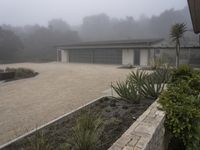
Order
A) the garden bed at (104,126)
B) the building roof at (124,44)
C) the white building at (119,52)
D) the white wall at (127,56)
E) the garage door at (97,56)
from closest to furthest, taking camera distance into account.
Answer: the garden bed at (104,126) → the white building at (119,52) → the building roof at (124,44) → the white wall at (127,56) → the garage door at (97,56)

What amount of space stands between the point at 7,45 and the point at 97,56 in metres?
16.8

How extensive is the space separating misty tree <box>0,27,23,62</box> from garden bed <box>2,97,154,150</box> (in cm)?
3151

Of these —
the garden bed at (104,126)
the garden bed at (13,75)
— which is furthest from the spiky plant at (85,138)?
the garden bed at (13,75)

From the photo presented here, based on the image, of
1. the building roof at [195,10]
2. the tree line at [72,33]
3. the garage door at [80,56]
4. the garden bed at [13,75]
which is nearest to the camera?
the building roof at [195,10]

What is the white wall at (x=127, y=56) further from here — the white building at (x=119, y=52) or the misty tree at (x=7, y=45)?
the misty tree at (x=7, y=45)

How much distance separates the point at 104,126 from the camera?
4.18 meters

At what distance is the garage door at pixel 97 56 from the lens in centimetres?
2633

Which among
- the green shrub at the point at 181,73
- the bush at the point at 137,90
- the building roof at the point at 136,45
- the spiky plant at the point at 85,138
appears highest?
the building roof at the point at 136,45

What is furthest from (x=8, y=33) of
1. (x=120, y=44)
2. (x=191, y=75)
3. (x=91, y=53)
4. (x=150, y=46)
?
(x=191, y=75)

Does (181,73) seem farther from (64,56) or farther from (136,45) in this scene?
(64,56)

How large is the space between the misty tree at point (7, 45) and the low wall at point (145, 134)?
33597 mm

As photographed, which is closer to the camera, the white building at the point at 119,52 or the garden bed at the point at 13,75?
the garden bed at the point at 13,75

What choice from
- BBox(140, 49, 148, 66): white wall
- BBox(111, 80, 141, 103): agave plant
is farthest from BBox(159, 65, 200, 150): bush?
BBox(140, 49, 148, 66): white wall

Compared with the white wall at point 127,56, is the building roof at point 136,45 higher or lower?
higher
